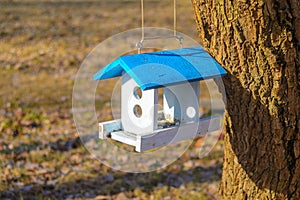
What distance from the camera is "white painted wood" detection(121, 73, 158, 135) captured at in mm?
2449

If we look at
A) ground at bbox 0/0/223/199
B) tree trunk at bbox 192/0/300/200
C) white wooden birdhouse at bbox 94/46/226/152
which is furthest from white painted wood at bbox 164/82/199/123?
ground at bbox 0/0/223/199

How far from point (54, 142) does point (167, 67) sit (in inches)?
127

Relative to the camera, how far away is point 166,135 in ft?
7.91

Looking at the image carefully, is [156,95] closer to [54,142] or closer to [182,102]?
[182,102]

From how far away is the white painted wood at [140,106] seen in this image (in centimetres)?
245

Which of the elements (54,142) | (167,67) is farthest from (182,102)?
(54,142)

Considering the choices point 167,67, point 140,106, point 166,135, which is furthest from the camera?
point 140,106

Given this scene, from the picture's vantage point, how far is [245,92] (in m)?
2.50

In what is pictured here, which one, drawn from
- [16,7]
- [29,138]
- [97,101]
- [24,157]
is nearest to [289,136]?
[24,157]

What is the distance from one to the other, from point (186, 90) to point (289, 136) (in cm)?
55

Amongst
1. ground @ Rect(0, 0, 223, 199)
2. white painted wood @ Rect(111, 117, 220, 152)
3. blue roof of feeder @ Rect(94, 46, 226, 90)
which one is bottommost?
ground @ Rect(0, 0, 223, 199)

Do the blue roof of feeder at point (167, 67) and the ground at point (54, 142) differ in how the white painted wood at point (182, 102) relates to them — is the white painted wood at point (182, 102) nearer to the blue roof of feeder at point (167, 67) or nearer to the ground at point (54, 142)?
the blue roof of feeder at point (167, 67)

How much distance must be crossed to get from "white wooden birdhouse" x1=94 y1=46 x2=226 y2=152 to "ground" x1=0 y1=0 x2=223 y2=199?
6.15 ft

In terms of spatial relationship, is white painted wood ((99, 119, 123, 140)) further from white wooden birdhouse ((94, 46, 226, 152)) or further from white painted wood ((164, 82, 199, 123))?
white painted wood ((164, 82, 199, 123))
